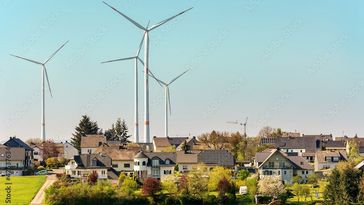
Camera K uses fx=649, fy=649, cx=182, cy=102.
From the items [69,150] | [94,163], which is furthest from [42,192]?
[69,150]

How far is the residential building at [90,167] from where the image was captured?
8894 centimetres

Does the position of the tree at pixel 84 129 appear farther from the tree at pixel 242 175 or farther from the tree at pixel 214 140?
the tree at pixel 242 175

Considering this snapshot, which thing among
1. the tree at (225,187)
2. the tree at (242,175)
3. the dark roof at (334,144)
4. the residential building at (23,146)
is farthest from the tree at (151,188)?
the dark roof at (334,144)

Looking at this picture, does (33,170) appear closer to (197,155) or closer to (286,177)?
(197,155)

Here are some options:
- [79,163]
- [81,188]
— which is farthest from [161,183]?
[79,163]

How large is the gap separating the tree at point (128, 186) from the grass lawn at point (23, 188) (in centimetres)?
1017

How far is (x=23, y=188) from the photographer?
255 feet

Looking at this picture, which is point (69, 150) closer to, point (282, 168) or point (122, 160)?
point (122, 160)

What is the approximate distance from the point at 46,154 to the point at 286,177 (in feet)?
177

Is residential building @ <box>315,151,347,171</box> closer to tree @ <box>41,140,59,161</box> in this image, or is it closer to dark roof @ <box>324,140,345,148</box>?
dark roof @ <box>324,140,345,148</box>

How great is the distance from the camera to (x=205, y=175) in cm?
8169

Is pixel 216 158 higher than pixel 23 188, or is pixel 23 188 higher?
pixel 216 158

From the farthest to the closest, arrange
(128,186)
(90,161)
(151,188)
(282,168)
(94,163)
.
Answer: (282,168) < (90,161) < (94,163) < (128,186) < (151,188)

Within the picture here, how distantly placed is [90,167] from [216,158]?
58.8ft
